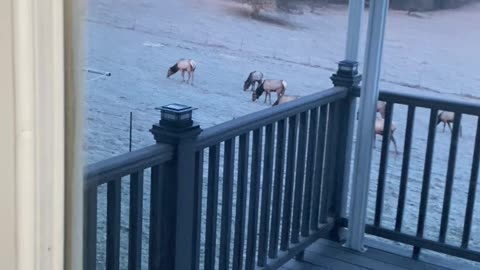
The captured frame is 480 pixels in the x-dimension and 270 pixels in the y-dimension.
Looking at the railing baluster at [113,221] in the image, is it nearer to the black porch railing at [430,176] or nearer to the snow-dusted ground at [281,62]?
the snow-dusted ground at [281,62]

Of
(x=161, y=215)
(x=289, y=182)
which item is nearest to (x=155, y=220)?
(x=161, y=215)

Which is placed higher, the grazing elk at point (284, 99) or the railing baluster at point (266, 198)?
the grazing elk at point (284, 99)

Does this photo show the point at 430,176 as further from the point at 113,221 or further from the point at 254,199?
the point at 113,221

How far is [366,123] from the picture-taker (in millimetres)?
2816

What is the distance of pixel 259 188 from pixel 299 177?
318 mm

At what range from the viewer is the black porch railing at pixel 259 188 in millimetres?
1857

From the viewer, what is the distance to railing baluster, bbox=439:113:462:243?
267 cm

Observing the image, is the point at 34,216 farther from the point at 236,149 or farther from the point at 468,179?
the point at 468,179

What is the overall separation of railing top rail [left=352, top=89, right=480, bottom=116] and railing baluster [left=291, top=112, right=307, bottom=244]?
401mm

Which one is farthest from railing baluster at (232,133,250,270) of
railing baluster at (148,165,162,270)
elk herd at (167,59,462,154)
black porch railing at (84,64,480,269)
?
railing baluster at (148,165,162,270)

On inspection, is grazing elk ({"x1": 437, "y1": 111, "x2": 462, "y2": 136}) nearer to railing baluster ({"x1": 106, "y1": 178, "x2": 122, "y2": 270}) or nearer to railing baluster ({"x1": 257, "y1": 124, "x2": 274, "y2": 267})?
railing baluster ({"x1": 257, "y1": 124, "x2": 274, "y2": 267})

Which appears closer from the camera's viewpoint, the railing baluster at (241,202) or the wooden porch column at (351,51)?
the railing baluster at (241,202)

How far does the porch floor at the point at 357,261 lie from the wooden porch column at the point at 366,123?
0.07 metres

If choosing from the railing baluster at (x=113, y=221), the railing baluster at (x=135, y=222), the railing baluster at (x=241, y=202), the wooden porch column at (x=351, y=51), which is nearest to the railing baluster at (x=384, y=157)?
the wooden porch column at (x=351, y=51)
